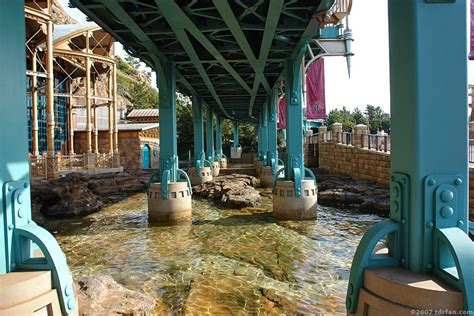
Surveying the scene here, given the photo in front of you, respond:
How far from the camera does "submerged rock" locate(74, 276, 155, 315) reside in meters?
4.41

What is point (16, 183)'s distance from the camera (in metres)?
2.79

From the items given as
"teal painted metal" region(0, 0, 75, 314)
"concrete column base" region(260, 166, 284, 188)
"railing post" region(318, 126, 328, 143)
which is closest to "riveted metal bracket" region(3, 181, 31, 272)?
"teal painted metal" region(0, 0, 75, 314)

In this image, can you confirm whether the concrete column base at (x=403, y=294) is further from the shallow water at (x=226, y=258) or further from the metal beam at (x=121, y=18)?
the metal beam at (x=121, y=18)

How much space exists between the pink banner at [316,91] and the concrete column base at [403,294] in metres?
18.0

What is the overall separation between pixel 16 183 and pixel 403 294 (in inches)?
122

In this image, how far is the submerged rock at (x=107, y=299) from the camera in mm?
4414

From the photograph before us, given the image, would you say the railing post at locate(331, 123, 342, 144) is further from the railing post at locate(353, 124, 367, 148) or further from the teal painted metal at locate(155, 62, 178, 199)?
the teal painted metal at locate(155, 62, 178, 199)

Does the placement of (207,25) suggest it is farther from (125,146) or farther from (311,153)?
(311,153)

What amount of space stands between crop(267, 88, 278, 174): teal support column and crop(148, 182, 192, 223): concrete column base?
11203 mm

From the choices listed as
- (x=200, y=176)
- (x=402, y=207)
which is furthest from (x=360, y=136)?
(x=402, y=207)

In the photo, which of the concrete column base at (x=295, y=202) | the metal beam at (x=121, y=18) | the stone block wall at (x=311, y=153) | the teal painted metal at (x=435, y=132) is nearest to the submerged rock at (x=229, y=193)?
the concrete column base at (x=295, y=202)

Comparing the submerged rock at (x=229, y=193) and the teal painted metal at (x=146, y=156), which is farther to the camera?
the teal painted metal at (x=146, y=156)

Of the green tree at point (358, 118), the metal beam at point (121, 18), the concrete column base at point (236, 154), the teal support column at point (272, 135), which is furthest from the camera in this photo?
the green tree at point (358, 118)

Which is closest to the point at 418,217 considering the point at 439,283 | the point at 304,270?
the point at 439,283
